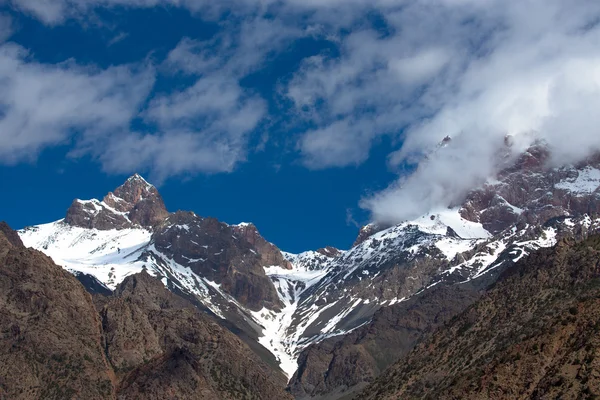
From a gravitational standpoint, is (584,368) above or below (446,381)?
below

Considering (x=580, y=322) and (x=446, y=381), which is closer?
(x=580, y=322)

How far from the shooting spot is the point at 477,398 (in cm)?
14488

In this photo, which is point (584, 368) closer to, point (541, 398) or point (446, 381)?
point (541, 398)

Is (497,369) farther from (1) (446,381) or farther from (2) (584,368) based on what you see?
(1) (446,381)

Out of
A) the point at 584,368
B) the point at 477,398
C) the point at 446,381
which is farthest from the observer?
the point at 446,381

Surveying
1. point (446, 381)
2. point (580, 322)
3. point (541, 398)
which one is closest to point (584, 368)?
point (541, 398)

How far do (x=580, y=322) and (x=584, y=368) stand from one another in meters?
16.4

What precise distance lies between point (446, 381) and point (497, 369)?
52.7 m

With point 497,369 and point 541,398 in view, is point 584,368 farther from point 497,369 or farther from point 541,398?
point 497,369

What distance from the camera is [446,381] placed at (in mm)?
198875

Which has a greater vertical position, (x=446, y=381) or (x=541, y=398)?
(x=446, y=381)

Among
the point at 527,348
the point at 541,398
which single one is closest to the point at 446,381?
the point at 527,348

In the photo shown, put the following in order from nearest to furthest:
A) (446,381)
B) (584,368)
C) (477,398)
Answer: (584,368) < (477,398) < (446,381)

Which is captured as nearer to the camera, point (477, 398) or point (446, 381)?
point (477, 398)
